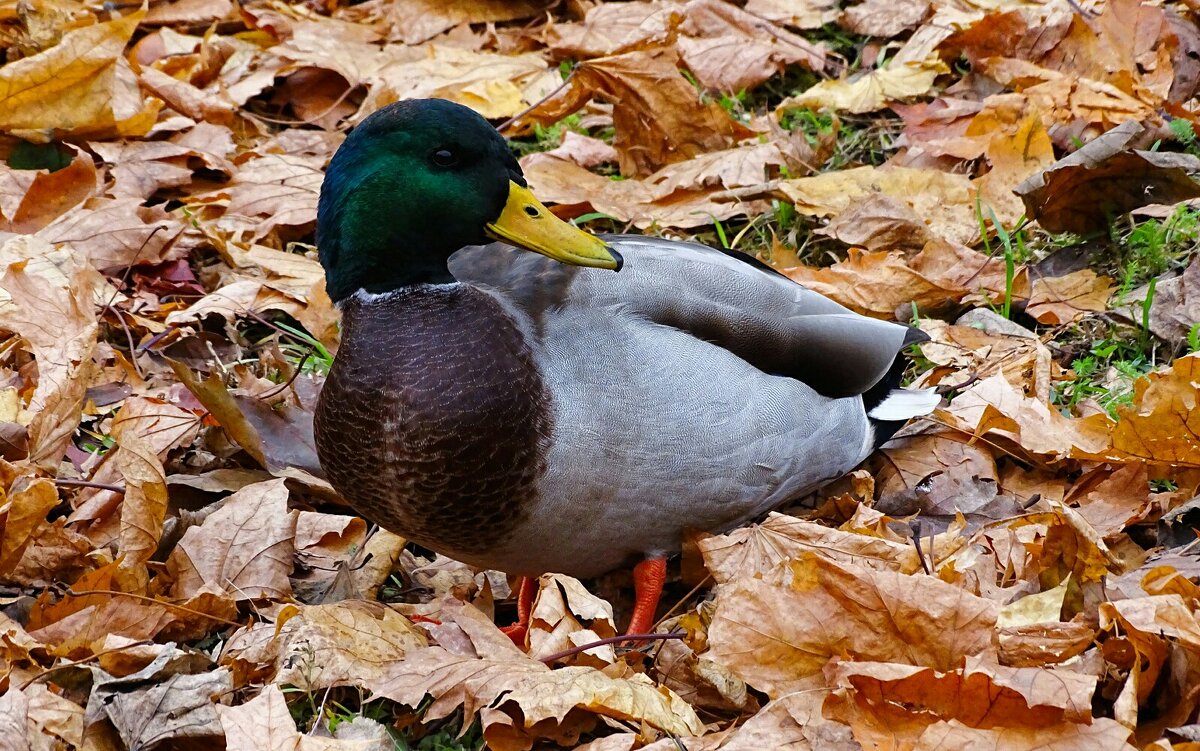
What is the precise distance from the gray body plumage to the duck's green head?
17 cm

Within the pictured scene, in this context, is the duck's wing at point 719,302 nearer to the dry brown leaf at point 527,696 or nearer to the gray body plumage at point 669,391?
the gray body plumage at point 669,391

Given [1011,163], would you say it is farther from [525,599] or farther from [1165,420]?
[525,599]

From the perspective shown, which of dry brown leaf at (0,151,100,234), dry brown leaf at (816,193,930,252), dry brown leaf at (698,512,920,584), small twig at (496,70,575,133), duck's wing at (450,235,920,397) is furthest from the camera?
small twig at (496,70,575,133)

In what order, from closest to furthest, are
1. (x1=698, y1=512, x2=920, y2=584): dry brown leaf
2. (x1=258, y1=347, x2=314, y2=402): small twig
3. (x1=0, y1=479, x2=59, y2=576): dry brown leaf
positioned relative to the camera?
(x1=698, y1=512, x2=920, y2=584): dry brown leaf → (x1=0, y1=479, x2=59, y2=576): dry brown leaf → (x1=258, y1=347, x2=314, y2=402): small twig

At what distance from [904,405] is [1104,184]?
109cm

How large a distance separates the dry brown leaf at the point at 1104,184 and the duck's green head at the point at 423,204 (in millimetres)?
1746

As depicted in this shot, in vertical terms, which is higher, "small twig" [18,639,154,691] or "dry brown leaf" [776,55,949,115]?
"small twig" [18,639,154,691]

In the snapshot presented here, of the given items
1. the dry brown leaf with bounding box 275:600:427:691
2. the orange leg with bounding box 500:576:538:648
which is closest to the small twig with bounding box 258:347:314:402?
the orange leg with bounding box 500:576:538:648

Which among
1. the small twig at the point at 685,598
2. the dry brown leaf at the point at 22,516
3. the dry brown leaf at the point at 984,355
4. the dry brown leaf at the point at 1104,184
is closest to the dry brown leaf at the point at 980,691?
the small twig at the point at 685,598

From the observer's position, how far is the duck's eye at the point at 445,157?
124 inches

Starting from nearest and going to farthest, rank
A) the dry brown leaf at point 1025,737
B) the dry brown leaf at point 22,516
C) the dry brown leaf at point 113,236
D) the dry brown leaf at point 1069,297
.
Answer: the dry brown leaf at point 1025,737
the dry brown leaf at point 22,516
the dry brown leaf at point 1069,297
the dry brown leaf at point 113,236

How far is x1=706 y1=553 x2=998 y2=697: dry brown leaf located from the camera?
2414mm

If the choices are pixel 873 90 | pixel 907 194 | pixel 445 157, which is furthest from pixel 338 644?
pixel 873 90

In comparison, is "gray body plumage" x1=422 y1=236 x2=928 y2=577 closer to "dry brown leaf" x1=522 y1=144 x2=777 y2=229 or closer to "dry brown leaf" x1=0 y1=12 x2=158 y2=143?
"dry brown leaf" x1=522 y1=144 x2=777 y2=229
